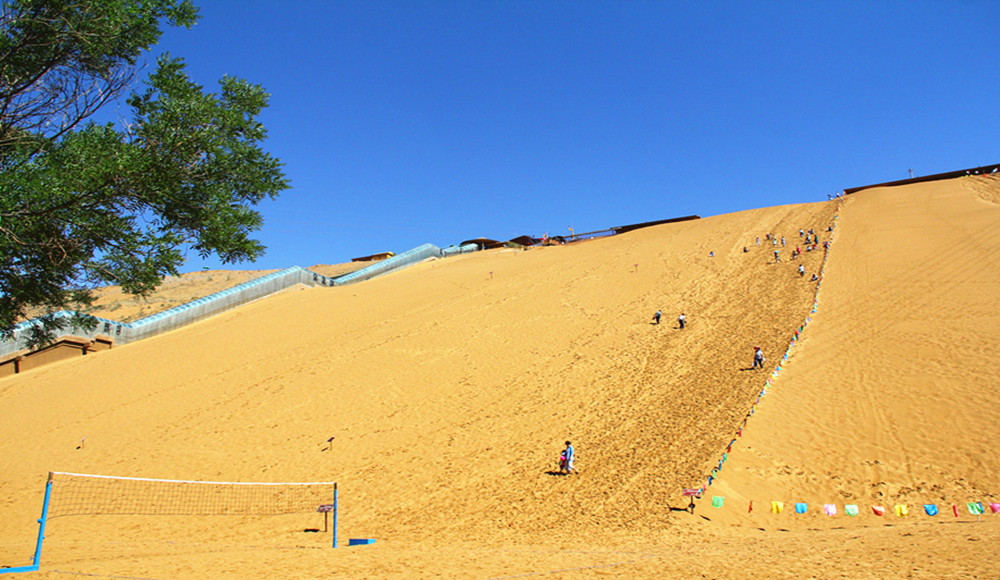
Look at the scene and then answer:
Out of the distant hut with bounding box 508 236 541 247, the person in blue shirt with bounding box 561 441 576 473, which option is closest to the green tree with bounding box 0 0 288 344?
the person in blue shirt with bounding box 561 441 576 473

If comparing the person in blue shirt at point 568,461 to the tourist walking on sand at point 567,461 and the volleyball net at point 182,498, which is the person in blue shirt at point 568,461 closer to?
the tourist walking on sand at point 567,461

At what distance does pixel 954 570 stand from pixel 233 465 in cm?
1752

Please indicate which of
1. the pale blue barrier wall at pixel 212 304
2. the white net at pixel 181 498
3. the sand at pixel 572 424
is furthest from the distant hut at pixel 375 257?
the white net at pixel 181 498

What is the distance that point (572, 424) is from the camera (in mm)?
17875

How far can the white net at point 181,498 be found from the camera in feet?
48.5

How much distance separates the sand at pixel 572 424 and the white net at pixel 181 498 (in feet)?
1.74

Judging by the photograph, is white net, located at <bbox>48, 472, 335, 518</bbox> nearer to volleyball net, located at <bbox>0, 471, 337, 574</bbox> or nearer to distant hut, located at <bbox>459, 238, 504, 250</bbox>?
volleyball net, located at <bbox>0, 471, 337, 574</bbox>

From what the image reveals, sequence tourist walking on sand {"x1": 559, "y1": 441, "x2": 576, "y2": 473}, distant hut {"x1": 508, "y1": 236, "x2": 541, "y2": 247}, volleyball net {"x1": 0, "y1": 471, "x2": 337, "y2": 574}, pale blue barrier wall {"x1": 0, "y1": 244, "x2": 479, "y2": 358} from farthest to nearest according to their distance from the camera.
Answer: distant hut {"x1": 508, "y1": 236, "x2": 541, "y2": 247} → pale blue barrier wall {"x1": 0, "y1": 244, "x2": 479, "y2": 358} → tourist walking on sand {"x1": 559, "y1": 441, "x2": 576, "y2": 473} → volleyball net {"x1": 0, "y1": 471, "x2": 337, "y2": 574}

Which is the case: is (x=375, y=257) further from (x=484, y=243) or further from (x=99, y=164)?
(x=99, y=164)

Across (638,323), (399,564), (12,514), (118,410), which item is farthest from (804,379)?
(118,410)

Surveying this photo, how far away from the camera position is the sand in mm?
10305

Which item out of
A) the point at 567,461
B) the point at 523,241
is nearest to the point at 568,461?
the point at 567,461

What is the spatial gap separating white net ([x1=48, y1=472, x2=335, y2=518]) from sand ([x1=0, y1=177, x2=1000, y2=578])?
53 centimetres

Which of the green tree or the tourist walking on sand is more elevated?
the green tree
